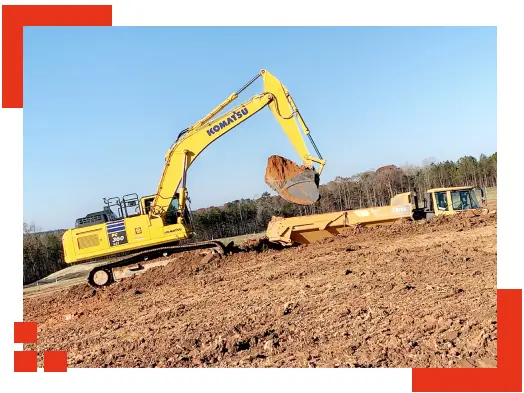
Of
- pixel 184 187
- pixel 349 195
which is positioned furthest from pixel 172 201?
pixel 349 195

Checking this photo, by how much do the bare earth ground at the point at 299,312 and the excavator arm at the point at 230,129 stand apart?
152 cm

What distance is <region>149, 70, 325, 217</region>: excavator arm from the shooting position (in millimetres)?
11102

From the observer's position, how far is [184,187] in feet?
36.7

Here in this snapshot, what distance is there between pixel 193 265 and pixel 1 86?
5.78 meters

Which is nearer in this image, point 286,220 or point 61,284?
point 286,220

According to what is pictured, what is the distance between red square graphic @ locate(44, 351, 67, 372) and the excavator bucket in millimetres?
6614

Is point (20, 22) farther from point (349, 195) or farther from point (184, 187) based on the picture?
point (349, 195)

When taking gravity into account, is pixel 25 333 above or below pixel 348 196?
below


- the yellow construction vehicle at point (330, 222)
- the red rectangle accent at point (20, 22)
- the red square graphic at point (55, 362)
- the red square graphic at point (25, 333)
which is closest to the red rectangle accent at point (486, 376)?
the red square graphic at point (55, 362)

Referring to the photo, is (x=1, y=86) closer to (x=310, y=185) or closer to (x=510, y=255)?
(x=510, y=255)

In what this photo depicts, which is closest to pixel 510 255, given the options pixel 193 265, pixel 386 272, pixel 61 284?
pixel 386 272

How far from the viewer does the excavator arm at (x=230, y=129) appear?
437 inches

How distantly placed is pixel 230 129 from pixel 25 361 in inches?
281

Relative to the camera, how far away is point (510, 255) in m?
5.29
